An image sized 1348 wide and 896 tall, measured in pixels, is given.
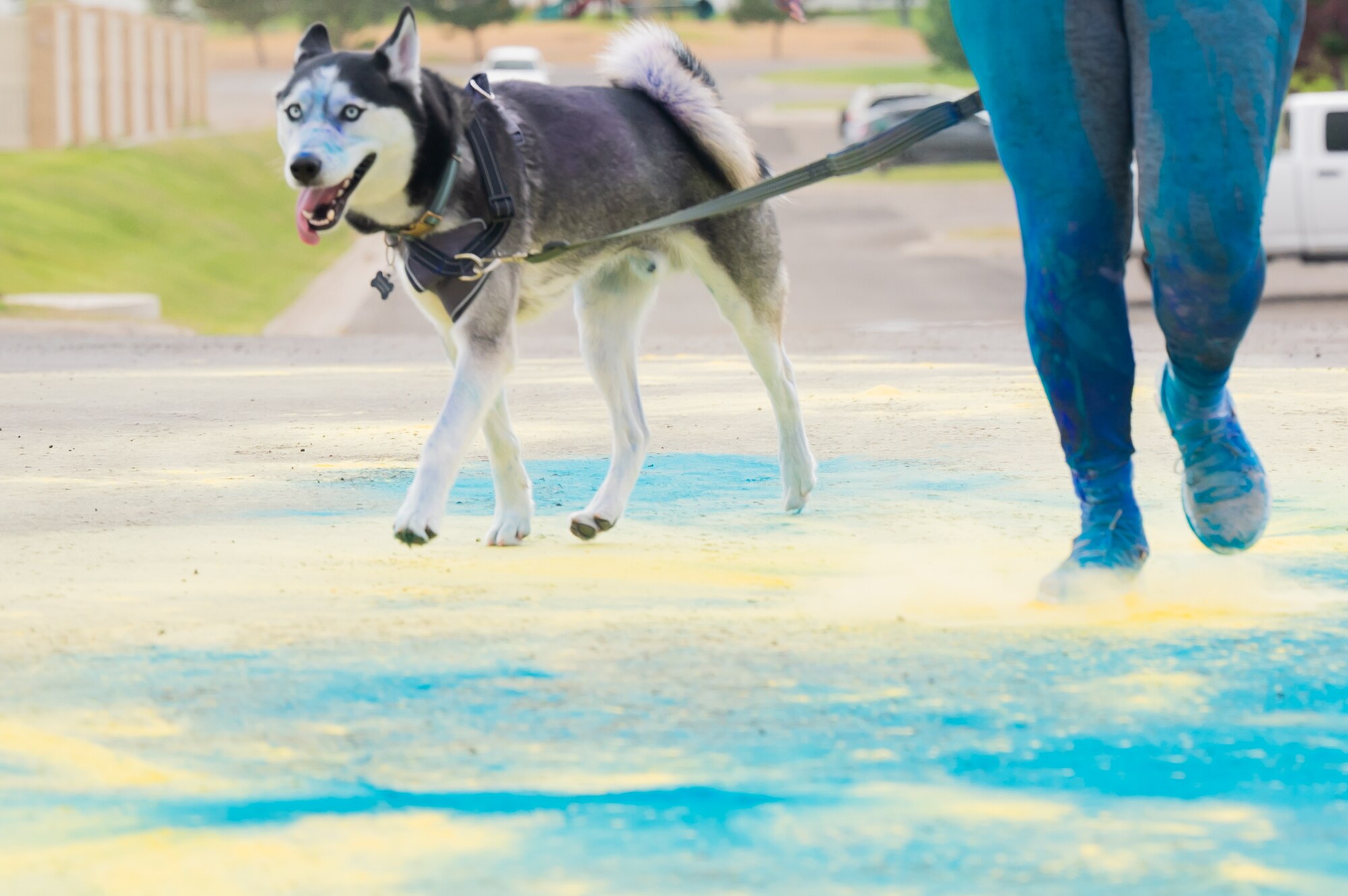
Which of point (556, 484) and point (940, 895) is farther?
point (556, 484)

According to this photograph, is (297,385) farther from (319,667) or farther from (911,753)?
(911,753)

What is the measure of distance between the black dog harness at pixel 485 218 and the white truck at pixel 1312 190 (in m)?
13.8

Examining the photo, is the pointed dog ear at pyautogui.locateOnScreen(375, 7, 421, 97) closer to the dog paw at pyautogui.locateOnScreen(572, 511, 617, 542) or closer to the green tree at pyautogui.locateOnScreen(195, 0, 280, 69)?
the dog paw at pyautogui.locateOnScreen(572, 511, 617, 542)

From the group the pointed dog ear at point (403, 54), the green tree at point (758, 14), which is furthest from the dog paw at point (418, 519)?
the green tree at point (758, 14)

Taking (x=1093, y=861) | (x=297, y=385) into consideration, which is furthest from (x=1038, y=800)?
(x=297, y=385)

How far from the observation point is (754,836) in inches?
120

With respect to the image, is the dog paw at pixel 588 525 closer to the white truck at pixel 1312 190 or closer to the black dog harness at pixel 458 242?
the black dog harness at pixel 458 242

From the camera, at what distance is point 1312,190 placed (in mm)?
18812

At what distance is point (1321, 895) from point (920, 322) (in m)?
14.2

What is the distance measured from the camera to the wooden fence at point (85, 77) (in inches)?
1234

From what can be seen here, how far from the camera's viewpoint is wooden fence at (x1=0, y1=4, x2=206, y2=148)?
3134 cm

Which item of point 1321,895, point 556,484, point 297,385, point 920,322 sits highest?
point 1321,895

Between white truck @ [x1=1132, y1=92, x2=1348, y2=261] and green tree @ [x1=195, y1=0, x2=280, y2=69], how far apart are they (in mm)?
83694

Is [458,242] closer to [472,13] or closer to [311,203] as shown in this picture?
[311,203]
